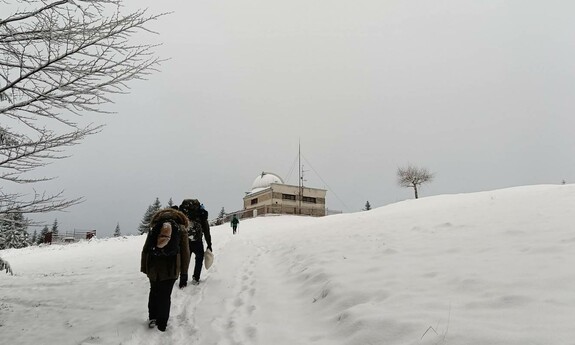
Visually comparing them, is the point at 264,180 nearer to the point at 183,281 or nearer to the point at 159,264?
the point at 183,281

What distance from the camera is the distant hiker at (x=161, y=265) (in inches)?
192

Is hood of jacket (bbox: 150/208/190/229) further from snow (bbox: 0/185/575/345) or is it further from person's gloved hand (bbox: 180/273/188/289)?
person's gloved hand (bbox: 180/273/188/289)

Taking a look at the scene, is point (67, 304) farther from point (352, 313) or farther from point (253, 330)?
point (352, 313)

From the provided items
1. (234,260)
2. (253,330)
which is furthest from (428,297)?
(234,260)

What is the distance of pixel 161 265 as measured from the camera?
4953 mm

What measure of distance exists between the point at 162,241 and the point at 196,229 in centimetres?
277

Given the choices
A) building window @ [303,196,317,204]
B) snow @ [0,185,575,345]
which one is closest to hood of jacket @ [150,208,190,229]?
snow @ [0,185,575,345]

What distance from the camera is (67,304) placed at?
658 cm

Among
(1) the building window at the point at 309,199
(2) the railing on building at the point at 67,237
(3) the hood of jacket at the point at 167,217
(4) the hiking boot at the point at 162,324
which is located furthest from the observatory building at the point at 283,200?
(4) the hiking boot at the point at 162,324

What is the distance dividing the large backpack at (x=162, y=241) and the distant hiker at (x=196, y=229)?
2.51m

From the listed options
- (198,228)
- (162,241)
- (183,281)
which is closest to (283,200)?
(198,228)

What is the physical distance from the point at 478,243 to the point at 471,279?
8.69 ft

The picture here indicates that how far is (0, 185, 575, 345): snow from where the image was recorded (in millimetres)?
3395

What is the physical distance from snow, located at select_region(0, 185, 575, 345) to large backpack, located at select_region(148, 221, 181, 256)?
114 centimetres
